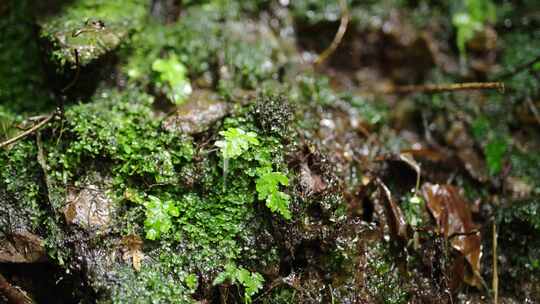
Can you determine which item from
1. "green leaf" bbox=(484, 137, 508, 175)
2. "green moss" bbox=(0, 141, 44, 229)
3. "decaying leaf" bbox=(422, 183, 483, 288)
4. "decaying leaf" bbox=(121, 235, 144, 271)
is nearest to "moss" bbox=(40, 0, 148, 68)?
"green moss" bbox=(0, 141, 44, 229)

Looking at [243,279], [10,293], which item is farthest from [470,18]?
[10,293]

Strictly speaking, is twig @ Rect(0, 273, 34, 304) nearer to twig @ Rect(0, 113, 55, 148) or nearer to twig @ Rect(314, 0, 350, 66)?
twig @ Rect(0, 113, 55, 148)

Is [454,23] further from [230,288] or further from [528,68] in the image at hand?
[230,288]

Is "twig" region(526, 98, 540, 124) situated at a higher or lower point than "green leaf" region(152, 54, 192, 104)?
lower

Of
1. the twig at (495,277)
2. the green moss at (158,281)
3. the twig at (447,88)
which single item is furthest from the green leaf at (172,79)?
the twig at (495,277)

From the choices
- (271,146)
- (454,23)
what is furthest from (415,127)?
(271,146)
